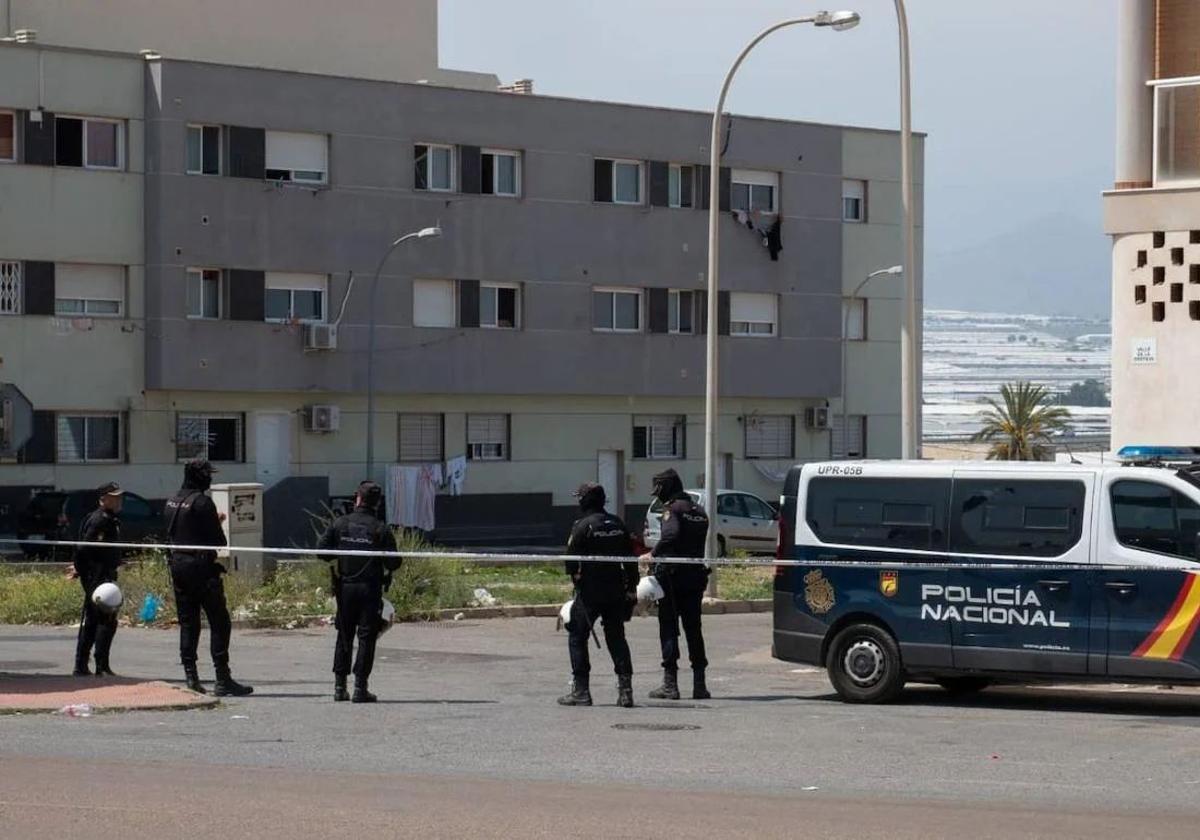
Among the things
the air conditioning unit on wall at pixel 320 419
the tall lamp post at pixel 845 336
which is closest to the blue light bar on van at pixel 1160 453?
the air conditioning unit on wall at pixel 320 419

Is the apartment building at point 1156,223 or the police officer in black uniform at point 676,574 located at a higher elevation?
the apartment building at point 1156,223

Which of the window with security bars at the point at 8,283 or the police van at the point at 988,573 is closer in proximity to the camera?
the police van at the point at 988,573

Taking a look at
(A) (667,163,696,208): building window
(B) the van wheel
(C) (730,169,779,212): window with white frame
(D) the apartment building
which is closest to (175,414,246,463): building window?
(A) (667,163,696,208): building window

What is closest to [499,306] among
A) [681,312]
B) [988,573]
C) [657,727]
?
[681,312]

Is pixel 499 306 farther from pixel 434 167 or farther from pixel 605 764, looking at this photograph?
pixel 605 764

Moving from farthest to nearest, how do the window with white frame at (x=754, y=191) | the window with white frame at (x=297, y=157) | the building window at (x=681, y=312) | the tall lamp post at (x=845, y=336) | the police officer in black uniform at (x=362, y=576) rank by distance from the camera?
the tall lamp post at (x=845, y=336) < the window with white frame at (x=754, y=191) < the building window at (x=681, y=312) < the window with white frame at (x=297, y=157) < the police officer in black uniform at (x=362, y=576)

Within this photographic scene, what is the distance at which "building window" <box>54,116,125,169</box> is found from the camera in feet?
147

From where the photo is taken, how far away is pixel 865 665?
54.5 feet

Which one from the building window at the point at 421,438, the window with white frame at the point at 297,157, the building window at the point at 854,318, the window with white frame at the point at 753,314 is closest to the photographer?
the window with white frame at the point at 297,157

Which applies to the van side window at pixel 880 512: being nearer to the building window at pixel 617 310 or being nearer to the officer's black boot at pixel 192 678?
the officer's black boot at pixel 192 678

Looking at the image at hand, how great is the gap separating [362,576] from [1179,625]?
620cm

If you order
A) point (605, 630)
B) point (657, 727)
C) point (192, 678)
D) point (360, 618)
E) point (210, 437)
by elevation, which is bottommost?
point (657, 727)

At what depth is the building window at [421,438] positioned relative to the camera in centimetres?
4997

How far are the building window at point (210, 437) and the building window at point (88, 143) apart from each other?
19.3ft
